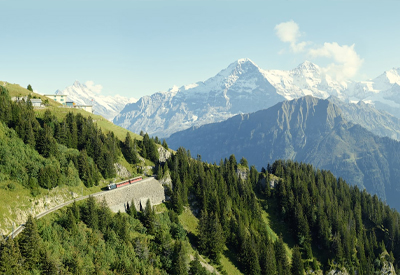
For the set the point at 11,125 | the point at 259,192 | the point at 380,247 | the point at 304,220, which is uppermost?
the point at 11,125

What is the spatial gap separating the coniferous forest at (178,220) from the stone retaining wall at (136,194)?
4229 mm

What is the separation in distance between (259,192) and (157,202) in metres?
66.3

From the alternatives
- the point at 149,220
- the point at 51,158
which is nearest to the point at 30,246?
the point at 149,220

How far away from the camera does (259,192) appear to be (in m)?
161

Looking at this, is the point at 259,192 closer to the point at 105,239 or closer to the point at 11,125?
the point at 105,239

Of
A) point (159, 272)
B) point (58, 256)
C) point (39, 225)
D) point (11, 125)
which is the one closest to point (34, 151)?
point (11, 125)

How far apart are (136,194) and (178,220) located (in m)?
17.2

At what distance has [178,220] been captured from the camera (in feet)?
354

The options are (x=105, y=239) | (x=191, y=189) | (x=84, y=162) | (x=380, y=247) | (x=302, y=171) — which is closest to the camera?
(x=105, y=239)

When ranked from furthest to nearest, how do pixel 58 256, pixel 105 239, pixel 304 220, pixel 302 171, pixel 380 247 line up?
pixel 302 171 → pixel 380 247 → pixel 304 220 → pixel 105 239 → pixel 58 256

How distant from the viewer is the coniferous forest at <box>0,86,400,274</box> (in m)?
74.1

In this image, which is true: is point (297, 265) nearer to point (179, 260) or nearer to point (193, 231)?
point (193, 231)

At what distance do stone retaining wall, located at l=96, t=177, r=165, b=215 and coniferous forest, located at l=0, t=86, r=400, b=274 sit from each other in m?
4.23

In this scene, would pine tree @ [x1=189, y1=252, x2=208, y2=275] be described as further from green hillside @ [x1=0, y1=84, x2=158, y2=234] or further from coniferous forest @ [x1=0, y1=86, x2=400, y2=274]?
green hillside @ [x1=0, y1=84, x2=158, y2=234]
